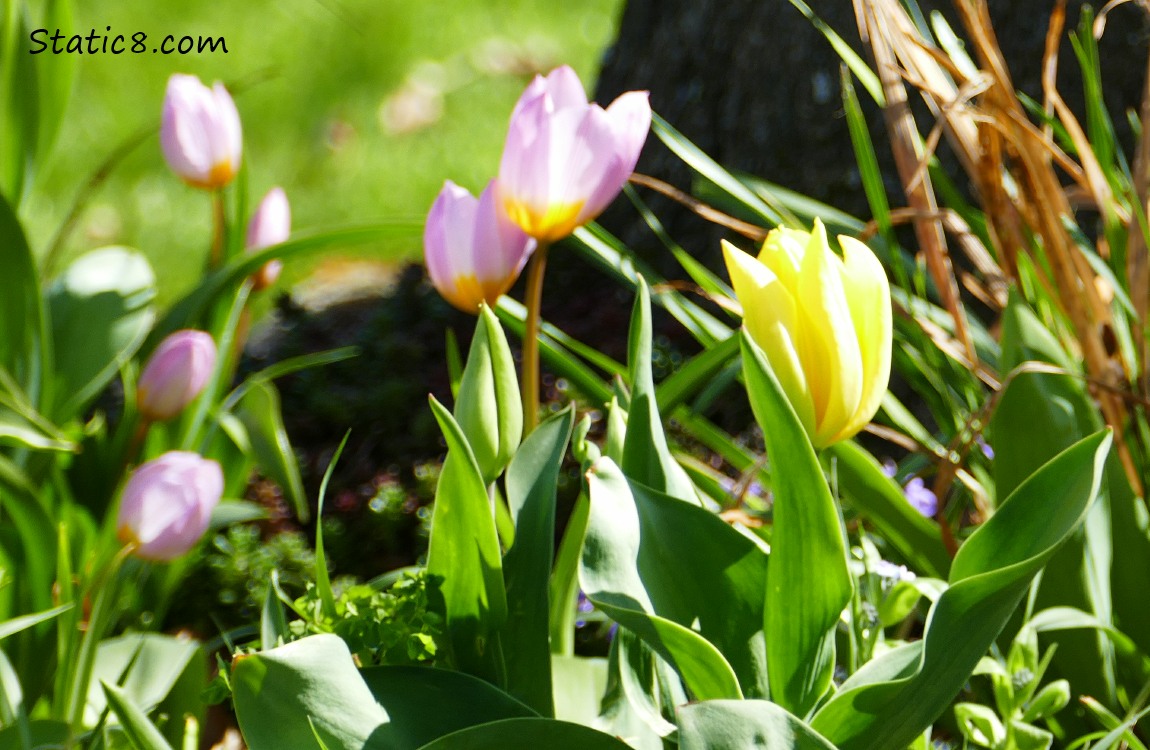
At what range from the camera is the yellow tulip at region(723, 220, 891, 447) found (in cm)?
74

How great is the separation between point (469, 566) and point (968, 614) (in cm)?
33

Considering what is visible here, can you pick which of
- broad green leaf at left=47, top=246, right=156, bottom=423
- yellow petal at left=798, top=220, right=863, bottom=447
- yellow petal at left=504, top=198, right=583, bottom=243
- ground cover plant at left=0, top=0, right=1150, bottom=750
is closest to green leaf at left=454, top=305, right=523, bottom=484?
ground cover plant at left=0, top=0, right=1150, bottom=750

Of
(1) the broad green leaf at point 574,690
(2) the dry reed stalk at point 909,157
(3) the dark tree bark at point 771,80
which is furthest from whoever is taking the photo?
(3) the dark tree bark at point 771,80

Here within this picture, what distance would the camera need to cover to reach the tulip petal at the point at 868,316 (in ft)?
2.47

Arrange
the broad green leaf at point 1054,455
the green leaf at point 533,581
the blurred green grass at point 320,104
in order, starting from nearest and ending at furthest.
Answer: the green leaf at point 533,581
the broad green leaf at point 1054,455
the blurred green grass at point 320,104

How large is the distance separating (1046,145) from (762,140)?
1.29 meters

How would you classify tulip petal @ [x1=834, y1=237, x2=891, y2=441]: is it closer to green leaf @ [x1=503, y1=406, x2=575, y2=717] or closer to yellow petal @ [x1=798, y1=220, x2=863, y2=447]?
yellow petal @ [x1=798, y1=220, x2=863, y2=447]

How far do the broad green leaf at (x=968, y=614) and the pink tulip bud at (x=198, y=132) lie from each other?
1.02 meters

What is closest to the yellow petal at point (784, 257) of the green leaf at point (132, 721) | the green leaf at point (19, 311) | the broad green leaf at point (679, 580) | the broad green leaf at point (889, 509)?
the broad green leaf at point (679, 580)

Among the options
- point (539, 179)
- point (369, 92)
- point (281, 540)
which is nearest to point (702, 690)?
point (539, 179)

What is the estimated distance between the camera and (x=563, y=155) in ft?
2.89

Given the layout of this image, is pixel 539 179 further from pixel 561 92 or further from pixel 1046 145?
pixel 1046 145

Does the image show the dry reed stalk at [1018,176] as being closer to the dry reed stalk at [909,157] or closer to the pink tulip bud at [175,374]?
the dry reed stalk at [909,157]

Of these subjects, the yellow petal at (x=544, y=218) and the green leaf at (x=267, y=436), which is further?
the green leaf at (x=267, y=436)
